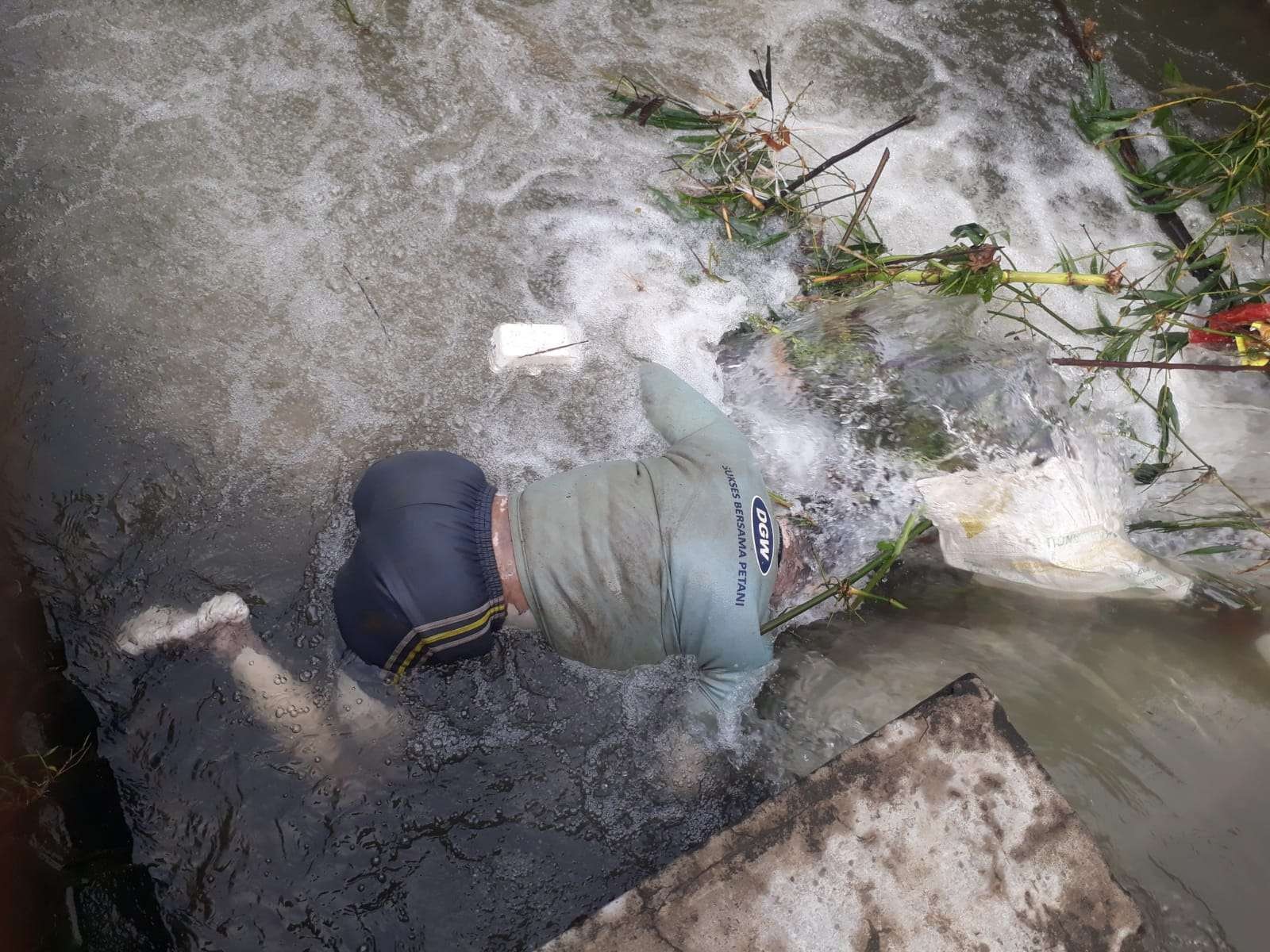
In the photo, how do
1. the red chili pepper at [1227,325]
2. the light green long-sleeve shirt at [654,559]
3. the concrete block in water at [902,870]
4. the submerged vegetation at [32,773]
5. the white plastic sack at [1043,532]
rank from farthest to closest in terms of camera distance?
the white plastic sack at [1043,532]
the red chili pepper at [1227,325]
the light green long-sleeve shirt at [654,559]
the submerged vegetation at [32,773]
the concrete block in water at [902,870]

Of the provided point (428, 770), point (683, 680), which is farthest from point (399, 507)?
point (683, 680)

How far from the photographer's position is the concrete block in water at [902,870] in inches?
72.7

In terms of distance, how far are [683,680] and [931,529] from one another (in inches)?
40.6

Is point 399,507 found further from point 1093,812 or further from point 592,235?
point 1093,812

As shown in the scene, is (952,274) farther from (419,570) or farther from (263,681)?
(263,681)

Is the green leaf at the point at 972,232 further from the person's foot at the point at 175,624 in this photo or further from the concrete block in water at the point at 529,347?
the person's foot at the point at 175,624

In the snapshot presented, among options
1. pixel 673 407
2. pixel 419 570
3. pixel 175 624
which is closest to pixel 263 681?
pixel 175 624

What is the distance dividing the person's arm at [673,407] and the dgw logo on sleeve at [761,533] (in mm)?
348

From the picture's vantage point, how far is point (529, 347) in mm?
3047

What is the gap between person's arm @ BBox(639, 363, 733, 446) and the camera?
2.59m

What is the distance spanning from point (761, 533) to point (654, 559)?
33 centimetres

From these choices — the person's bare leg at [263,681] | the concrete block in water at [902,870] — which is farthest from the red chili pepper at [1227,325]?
the person's bare leg at [263,681]

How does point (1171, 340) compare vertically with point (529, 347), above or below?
above

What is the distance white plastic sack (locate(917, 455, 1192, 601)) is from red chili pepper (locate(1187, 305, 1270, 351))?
0.59 m
